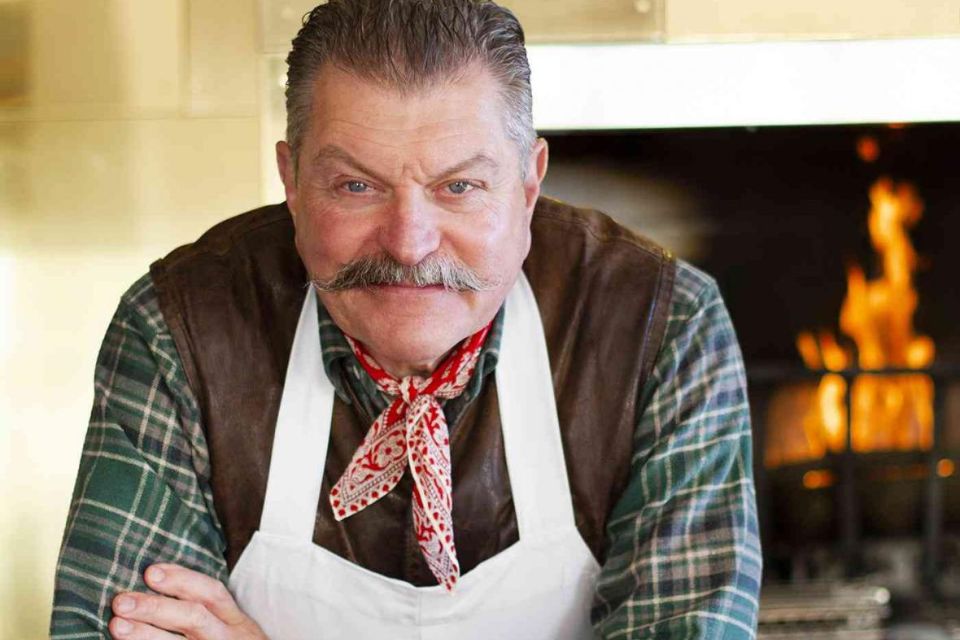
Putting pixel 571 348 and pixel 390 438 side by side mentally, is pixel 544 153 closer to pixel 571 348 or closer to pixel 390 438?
pixel 571 348

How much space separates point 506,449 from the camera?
56.1 inches

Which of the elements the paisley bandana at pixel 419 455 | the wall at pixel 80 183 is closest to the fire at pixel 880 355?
the wall at pixel 80 183

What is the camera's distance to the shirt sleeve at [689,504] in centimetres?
131

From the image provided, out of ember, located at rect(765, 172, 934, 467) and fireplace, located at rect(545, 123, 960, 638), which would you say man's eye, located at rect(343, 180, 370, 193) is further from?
ember, located at rect(765, 172, 934, 467)

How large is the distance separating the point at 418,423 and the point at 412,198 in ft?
0.89

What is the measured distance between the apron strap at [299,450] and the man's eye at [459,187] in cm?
29

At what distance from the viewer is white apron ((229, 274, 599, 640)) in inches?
56.0

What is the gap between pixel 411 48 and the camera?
1216 millimetres

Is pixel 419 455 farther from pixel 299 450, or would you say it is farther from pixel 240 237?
pixel 240 237

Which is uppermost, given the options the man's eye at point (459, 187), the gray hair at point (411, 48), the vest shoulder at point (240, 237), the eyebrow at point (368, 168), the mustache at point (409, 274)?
the gray hair at point (411, 48)

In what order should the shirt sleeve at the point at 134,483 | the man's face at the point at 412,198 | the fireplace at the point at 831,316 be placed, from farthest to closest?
the fireplace at the point at 831,316 → the shirt sleeve at the point at 134,483 → the man's face at the point at 412,198

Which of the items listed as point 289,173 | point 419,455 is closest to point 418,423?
point 419,455

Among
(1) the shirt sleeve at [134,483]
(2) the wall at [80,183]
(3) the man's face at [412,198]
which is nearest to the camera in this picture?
(3) the man's face at [412,198]

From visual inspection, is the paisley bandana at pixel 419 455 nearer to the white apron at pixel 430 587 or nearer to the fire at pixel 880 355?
the white apron at pixel 430 587
